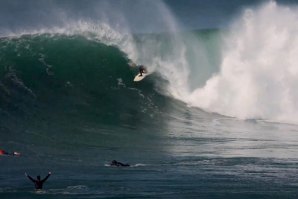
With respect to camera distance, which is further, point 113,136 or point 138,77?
point 138,77

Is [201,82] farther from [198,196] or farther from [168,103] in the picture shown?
[198,196]

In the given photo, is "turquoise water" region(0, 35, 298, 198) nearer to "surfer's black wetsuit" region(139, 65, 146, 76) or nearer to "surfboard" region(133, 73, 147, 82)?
"surfboard" region(133, 73, 147, 82)

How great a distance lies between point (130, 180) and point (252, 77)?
21.0 meters

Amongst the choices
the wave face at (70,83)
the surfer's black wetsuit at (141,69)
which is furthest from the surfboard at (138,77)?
the wave face at (70,83)

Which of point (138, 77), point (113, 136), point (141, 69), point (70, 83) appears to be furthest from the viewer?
point (141, 69)

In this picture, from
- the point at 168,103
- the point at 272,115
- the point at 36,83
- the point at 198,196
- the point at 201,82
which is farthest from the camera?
the point at 201,82

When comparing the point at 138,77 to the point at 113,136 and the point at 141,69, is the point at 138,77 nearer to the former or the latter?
the point at 141,69

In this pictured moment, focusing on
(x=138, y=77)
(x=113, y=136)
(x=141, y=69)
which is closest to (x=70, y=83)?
(x=138, y=77)

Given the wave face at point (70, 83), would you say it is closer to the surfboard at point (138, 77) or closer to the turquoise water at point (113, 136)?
the turquoise water at point (113, 136)

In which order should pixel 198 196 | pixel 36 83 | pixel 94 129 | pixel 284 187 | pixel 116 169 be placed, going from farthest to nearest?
pixel 36 83 < pixel 94 129 < pixel 116 169 < pixel 284 187 < pixel 198 196

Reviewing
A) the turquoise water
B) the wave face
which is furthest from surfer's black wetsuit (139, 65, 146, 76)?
the turquoise water

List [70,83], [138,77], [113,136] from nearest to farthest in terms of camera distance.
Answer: [113,136], [70,83], [138,77]

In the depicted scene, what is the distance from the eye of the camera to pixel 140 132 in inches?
1040

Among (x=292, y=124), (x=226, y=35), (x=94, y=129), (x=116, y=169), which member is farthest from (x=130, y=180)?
(x=226, y=35)
